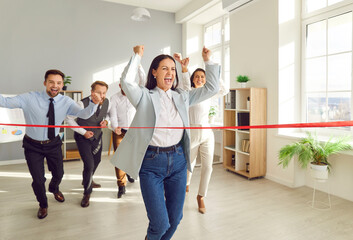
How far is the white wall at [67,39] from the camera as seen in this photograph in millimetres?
5539

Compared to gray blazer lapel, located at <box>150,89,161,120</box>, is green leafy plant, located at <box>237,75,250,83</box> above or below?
above

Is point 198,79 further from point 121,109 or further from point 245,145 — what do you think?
point 245,145

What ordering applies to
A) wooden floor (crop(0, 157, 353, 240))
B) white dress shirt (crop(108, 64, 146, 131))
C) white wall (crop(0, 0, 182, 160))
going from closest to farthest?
wooden floor (crop(0, 157, 353, 240)) → white dress shirt (crop(108, 64, 146, 131)) → white wall (crop(0, 0, 182, 160))

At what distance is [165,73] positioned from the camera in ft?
5.82

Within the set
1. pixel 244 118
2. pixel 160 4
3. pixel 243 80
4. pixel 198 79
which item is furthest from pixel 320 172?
pixel 160 4

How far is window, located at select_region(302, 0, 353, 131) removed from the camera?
12.0 feet

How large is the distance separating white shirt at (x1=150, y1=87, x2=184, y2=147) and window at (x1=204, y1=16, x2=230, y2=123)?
4.45m

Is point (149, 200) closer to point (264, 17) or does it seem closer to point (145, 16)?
point (264, 17)

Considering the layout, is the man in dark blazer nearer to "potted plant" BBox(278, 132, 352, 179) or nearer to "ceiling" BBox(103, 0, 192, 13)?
"potted plant" BBox(278, 132, 352, 179)

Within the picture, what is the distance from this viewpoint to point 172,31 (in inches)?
282

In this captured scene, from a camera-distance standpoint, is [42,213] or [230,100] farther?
[230,100]

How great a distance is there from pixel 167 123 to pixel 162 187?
1.42ft

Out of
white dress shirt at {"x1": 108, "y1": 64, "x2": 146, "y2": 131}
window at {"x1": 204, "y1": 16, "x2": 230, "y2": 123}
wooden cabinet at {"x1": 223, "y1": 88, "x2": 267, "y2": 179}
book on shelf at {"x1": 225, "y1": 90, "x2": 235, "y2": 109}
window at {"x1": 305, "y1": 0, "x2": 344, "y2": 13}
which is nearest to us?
white dress shirt at {"x1": 108, "y1": 64, "x2": 146, "y2": 131}

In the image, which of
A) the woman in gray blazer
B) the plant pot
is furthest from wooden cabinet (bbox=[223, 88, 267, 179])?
the woman in gray blazer
